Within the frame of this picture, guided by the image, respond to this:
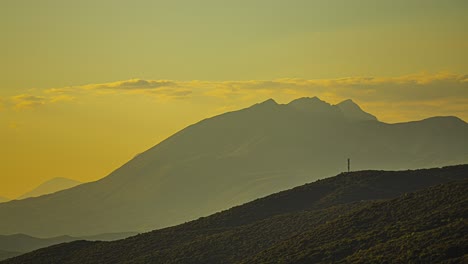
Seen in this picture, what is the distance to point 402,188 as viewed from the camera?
114625 millimetres

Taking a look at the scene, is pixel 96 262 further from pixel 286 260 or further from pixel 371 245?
pixel 371 245

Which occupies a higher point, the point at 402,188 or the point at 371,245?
the point at 402,188

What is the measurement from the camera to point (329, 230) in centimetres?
8819

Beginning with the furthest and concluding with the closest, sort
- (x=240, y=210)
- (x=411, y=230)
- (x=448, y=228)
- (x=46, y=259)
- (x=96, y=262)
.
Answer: (x=240, y=210) < (x=46, y=259) < (x=96, y=262) < (x=411, y=230) < (x=448, y=228)

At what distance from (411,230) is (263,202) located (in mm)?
43936

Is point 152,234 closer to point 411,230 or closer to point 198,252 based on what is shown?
point 198,252

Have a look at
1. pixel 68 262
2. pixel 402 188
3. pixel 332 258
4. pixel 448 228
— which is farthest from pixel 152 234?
A: pixel 448 228

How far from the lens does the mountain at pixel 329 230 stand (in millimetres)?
74500

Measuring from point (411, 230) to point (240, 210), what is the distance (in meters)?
42.2

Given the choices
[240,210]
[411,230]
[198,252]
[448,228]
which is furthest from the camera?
[240,210]

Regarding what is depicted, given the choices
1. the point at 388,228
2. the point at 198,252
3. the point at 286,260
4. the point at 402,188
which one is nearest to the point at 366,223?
the point at 388,228

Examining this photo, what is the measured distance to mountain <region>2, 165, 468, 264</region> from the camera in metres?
74.5

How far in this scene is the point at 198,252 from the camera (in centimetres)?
9631

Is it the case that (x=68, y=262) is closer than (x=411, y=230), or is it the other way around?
(x=411, y=230)
